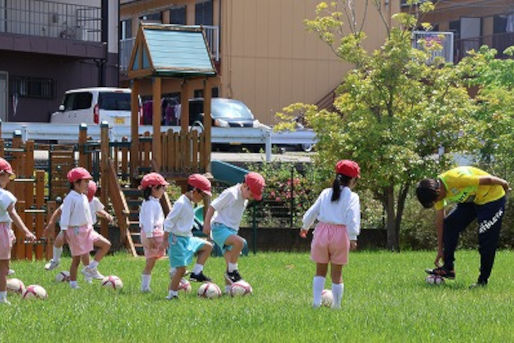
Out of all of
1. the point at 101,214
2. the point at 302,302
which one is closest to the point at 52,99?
the point at 101,214

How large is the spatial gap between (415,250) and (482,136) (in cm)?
281

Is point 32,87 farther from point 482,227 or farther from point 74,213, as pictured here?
point 482,227

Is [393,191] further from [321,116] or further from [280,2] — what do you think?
[280,2]

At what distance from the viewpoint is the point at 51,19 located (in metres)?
37.3

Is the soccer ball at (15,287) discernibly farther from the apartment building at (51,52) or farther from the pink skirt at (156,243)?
the apartment building at (51,52)

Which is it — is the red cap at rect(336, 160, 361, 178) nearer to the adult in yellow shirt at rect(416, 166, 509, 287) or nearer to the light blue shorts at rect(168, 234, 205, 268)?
the adult in yellow shirt at rect(416, 166, 509, 287)

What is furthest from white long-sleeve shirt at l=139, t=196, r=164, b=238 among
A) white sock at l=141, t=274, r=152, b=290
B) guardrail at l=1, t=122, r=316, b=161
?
guardrail at l=1, t=122, r=316, b=161

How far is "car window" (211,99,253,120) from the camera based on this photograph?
33.3 m

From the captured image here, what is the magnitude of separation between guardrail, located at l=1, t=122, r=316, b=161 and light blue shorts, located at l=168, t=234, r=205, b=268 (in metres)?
12.6

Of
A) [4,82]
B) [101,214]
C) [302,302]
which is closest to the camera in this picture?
[302,302]

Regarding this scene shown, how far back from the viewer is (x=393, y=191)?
74.2 feet

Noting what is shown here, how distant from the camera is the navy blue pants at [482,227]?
13.3m

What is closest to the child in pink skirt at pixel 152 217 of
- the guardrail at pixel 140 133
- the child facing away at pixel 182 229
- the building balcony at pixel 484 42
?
the child facing away at pixel 182 229

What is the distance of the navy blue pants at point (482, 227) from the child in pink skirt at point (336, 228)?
9.18 ft
